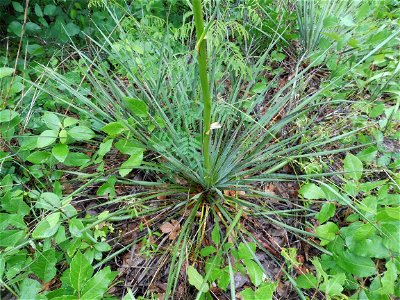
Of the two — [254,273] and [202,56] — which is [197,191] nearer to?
[254,273]

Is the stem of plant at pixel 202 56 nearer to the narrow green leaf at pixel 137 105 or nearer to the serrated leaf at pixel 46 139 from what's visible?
the narrow green leaf at pixel 137 105

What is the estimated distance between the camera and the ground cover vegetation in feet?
3.31

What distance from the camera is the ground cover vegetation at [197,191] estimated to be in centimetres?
101

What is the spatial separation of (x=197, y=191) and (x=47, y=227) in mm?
599

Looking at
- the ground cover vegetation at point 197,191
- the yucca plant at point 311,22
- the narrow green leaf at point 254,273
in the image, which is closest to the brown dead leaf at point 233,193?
the ground cover vegetation at point 197,191

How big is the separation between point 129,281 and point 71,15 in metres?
1.60

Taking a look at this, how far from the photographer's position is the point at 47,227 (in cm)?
103

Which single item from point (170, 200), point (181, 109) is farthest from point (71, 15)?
point (170, 200)

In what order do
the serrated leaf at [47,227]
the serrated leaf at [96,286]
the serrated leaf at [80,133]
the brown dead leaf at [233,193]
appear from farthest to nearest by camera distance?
the brown dead leaf at [233,193]
the serrated leaf at [80,133]
the serrated leaf at [47,227]
the serrated leaf at [96,286]

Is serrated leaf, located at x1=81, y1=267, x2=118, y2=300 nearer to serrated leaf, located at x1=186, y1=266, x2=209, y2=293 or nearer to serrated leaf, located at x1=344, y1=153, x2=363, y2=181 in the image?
serrated leaf, located at x1=186, y1=266, x2=209, y2=293

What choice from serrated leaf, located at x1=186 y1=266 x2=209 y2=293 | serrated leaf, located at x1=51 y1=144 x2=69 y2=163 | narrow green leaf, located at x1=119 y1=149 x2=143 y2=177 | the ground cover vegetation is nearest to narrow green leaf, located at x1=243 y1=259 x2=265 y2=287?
the ground cover vegetation

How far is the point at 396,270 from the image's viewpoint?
3.11 ft

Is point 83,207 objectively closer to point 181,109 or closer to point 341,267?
point 181,109

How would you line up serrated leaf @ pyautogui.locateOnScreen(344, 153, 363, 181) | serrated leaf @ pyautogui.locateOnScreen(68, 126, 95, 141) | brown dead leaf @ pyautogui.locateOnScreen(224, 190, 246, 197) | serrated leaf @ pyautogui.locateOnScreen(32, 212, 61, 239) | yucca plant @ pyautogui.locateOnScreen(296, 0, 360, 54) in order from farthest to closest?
yucca plant @ pyautogui.locateOnScreen(296, 0, 360, 54), brown dead leaf @ pyautogui.locateOnScreen(224, 190, 246, 197), serrated leaf @ pyautogui.locateOnScreen(68, 126, 95, 141), serrated leaf @ pyautogui.locateOnScreen(344, 153, 363, 181), serrated leaf @ pyautogui.locateOnScreen(32, 212, 61, 239)
